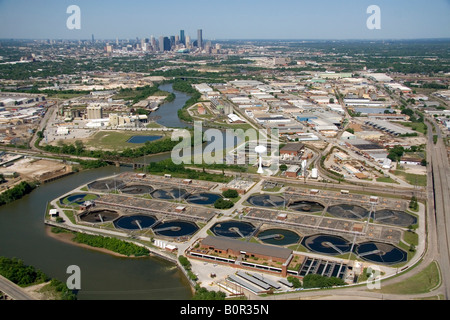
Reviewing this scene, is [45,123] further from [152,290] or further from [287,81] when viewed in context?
[287,81]

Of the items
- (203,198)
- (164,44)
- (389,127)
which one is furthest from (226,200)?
(164,44)

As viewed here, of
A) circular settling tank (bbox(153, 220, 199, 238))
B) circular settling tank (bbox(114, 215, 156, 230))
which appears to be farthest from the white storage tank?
circular settling tank (bbox(114, 215, 156, 230))

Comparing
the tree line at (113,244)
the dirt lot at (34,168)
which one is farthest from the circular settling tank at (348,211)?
the dirt lot at (34,168)

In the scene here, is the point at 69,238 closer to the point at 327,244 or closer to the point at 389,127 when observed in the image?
the point at 327,244

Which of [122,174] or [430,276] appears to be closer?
[430,276]

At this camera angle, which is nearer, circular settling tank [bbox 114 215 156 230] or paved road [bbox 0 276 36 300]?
paved road [bbox 0 276 36 300]

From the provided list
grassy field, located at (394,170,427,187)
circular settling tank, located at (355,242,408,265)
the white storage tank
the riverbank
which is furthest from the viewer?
the white storage tank

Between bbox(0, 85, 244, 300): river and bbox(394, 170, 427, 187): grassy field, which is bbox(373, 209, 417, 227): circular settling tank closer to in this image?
bbox(394, 170, 427, 187): grassy field

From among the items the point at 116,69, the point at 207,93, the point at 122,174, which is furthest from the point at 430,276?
the point at 116,69
